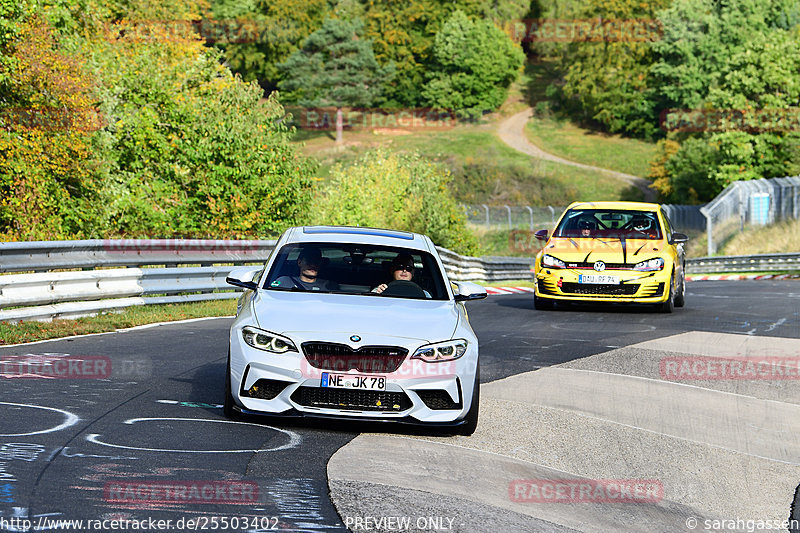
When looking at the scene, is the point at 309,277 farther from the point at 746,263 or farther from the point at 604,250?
the point at 746,263

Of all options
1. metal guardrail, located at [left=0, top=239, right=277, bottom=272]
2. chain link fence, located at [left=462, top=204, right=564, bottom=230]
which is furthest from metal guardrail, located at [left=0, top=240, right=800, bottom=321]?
chain link fence, located at [left=462, top=204, right=564, bottom=230]

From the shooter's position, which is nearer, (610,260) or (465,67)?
(610,260)

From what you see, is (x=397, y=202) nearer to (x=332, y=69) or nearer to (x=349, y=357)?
(x=349, y=357)

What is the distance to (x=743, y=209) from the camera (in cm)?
5428

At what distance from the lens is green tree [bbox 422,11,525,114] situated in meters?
118

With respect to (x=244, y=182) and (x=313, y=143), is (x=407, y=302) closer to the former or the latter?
(x=244, y=182)

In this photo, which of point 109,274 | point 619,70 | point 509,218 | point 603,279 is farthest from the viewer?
point 619,70

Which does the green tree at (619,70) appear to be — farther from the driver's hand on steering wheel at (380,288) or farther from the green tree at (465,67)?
the driver's hand on steering wheel at (380,288)

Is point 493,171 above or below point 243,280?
below

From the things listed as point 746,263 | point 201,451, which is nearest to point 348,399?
point 201,451

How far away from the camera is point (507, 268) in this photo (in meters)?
38.1

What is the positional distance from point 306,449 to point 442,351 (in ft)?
3.97

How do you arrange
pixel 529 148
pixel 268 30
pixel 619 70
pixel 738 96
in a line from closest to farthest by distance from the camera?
pixel 738 96 → pixel 529 148 → pixel 619 70 → pixel 268 30

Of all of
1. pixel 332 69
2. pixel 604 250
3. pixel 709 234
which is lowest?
pixel 709 234
